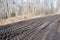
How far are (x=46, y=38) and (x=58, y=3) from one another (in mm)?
75363

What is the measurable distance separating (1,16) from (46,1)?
41914mm

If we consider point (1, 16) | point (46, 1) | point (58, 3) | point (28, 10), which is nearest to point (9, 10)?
point (1, 16)

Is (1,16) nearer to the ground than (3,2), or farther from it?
nearer to the ground

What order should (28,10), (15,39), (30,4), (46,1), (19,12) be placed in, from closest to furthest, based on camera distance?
(15,39)
(19,12)
(28,10)
(30,4)
(46,1)

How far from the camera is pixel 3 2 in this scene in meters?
31.0

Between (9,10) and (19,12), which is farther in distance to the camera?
(19,12)

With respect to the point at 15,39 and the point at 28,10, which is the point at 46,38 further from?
the point at 28,10

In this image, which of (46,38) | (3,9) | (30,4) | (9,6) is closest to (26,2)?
(30,4)

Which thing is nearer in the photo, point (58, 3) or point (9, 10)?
point (9, 10)

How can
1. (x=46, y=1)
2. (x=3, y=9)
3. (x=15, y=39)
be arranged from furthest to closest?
(x=46, y=1) → (x=3, y=9) → (x=15, y=39)

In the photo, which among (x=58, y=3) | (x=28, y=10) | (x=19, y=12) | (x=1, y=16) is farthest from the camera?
(x=58, y=3)

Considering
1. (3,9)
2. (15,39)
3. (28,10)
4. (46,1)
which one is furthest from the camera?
(46,1)

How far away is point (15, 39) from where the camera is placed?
10227mm

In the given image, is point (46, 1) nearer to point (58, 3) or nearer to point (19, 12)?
point (58, 3)
